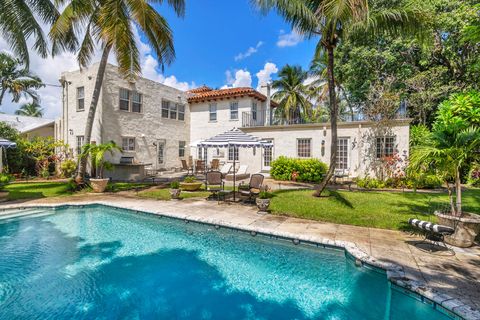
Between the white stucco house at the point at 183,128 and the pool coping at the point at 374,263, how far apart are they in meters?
9.02

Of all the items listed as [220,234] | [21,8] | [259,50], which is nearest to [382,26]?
[220,234]

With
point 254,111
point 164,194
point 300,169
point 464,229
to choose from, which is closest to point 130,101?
point 164,194

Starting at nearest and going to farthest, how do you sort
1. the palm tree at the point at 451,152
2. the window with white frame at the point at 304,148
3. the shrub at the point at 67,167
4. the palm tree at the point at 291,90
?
the palm tree at the point at 451,152 → the shrub at the point at 67,167 → the window with white frame at the point at 304,148 → the palm tree at the point at 291,90

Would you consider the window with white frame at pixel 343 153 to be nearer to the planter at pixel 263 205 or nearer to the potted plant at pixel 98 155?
the planter at pixel 263 205

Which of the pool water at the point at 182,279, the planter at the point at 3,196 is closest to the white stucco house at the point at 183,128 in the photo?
the planter at the point at 3,196

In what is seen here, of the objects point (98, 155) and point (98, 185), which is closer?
point (98, 155)

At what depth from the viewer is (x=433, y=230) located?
217 inches

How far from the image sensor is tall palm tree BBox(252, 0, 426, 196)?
7.68 meters

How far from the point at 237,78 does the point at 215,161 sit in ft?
68.3

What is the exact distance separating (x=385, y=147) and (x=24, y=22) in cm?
2026

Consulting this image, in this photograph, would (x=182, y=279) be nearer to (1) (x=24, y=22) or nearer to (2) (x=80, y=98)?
(1) (x=24, y=22)

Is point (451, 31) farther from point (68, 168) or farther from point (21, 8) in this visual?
point (68, 168)

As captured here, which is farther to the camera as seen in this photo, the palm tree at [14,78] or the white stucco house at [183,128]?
the palm tree at [14,78]

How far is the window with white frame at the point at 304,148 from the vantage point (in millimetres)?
17469
